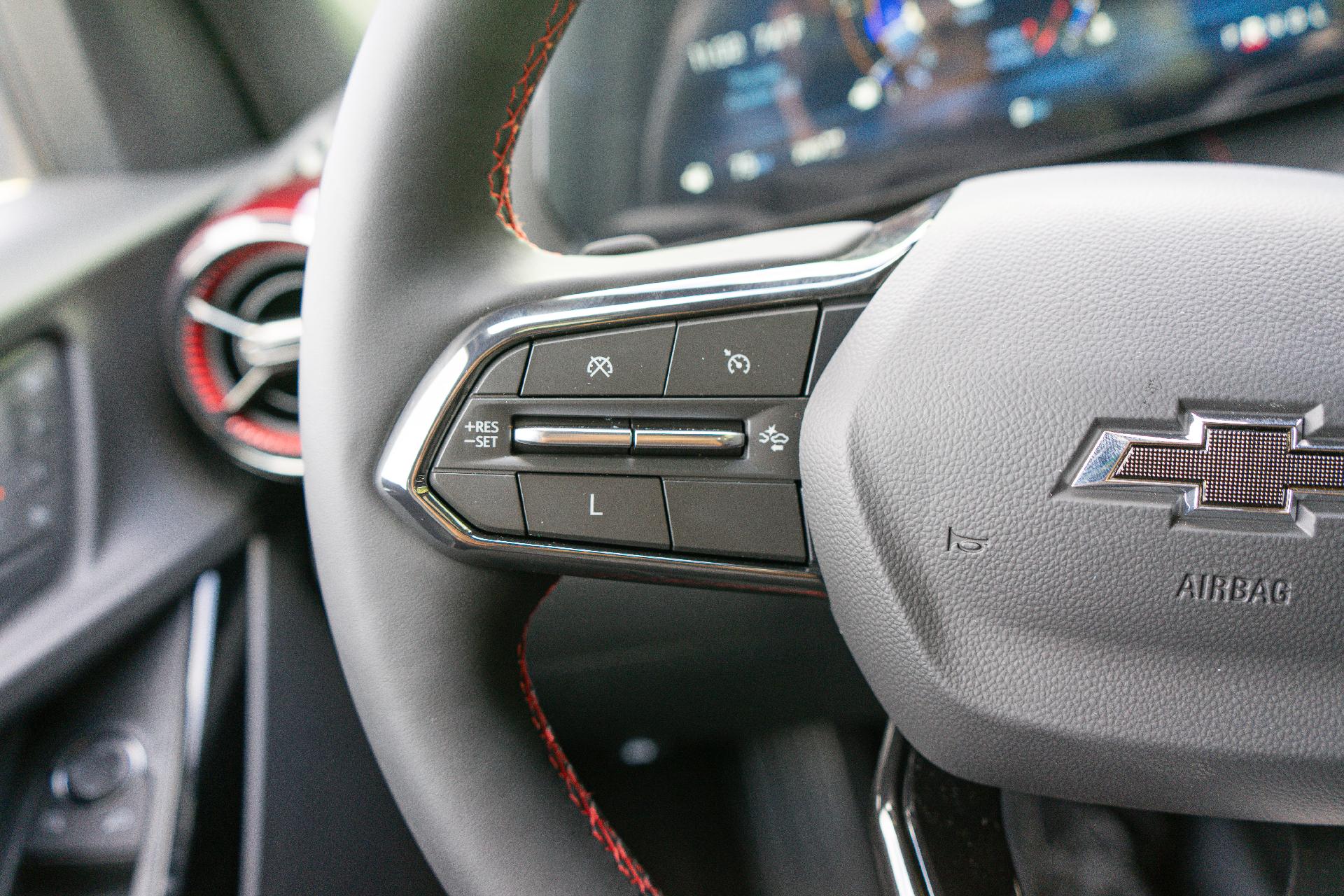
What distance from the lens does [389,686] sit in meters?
0.63

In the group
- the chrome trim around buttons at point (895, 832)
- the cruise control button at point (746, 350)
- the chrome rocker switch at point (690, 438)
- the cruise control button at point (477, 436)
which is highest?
the cruise control button at point (746, 350)

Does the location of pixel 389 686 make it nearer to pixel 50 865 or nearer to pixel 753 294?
pixel 753 294

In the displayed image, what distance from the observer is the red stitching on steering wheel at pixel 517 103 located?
25.4 inches

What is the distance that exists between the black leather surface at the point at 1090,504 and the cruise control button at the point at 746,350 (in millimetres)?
27

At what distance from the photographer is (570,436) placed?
64 cm

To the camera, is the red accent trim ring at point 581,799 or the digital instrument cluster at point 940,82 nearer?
the red accent trim ring at point 581,799

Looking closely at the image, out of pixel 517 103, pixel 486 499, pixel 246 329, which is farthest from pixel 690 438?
pixel 246 329

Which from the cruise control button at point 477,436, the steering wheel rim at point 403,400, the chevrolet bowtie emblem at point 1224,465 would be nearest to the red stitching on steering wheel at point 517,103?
the steering wheel rim at point 403,400

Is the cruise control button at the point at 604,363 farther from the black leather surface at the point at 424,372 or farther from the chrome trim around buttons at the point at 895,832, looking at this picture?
→ the chrome trim around buttons at the point at 895,832

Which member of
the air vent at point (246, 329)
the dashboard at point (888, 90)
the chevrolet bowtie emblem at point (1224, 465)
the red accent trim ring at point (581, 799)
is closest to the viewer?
the chevrolet bowtie emblem at point (1224, 465)

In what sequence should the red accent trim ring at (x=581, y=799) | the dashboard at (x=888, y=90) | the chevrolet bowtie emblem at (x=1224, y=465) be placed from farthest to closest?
the dashboard at (x=888, y=90) → the red accent trim ring at (x=581, y=799) → the chevrolet bowtie emblem at (x=1224, y=465)

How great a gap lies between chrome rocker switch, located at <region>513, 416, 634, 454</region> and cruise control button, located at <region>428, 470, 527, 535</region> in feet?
0.08

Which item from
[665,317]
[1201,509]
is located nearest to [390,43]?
[665,317]

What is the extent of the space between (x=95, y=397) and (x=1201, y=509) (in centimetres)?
97
